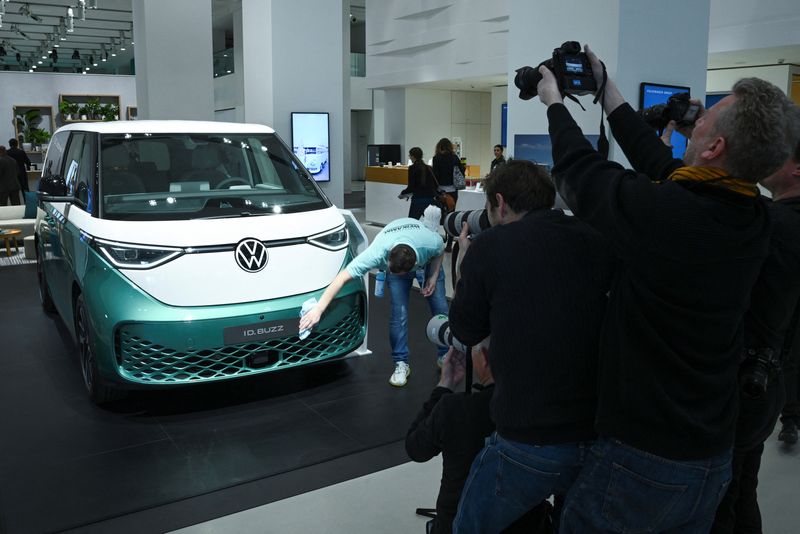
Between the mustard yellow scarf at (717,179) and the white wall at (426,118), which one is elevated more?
the white wall at (426,118)

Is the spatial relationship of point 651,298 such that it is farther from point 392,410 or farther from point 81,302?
point 81,302

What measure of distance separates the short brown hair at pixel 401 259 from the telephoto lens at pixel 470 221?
1022mm

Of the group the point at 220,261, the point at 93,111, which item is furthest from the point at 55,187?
the point at 93,111

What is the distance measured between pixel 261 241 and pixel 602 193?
102 inches

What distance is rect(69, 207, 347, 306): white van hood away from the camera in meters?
3.64

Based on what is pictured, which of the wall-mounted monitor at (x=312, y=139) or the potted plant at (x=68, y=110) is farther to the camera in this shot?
the potted plant at (x=68, y=110)

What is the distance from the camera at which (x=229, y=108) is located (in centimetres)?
2188

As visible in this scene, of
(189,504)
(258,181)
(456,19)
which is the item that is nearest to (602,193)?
(189,504)

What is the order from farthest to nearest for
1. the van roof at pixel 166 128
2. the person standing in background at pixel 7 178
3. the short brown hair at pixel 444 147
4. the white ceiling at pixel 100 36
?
the person standing in background at pixel 7 178 < the short brown hair at pixel 444 147 < the white ceiling at pixel 100 36 < the van roof at pixel 166 128

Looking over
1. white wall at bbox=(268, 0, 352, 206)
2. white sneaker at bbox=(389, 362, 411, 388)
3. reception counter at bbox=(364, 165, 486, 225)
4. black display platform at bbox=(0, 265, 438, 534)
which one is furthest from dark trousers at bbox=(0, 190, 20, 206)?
white sneaker at bbox=(389, 362, 411, 388)

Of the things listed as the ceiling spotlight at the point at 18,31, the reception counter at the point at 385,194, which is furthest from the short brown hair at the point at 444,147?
the ceiling spotlight at the point at 18,31

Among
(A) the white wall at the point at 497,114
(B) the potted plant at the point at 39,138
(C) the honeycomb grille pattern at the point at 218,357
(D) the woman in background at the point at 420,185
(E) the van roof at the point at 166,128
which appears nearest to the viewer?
(C) the honeycomb grille pattern at the point at 218,357

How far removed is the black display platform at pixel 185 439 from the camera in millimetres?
2986

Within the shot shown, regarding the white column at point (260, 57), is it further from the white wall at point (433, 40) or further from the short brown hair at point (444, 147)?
the white wall at point (433, 40)
